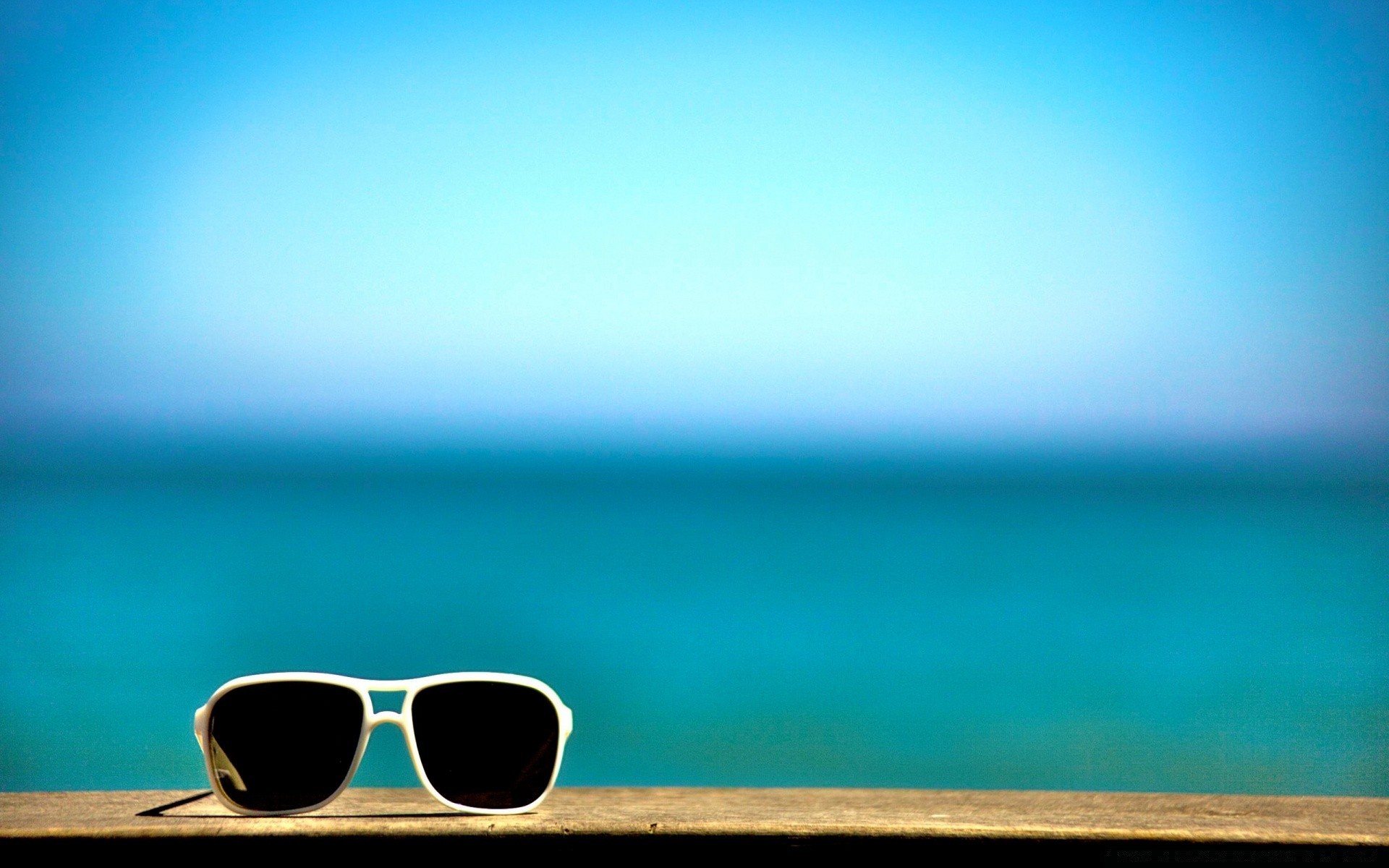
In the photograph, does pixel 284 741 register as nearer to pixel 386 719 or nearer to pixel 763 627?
pixel 386 719

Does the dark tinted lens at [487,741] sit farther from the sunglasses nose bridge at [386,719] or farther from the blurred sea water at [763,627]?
the blurred sea water at [763,627]

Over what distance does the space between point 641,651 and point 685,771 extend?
67.3 inches

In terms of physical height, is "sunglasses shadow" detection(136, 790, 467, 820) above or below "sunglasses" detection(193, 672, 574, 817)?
below

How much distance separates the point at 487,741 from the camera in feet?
2.34

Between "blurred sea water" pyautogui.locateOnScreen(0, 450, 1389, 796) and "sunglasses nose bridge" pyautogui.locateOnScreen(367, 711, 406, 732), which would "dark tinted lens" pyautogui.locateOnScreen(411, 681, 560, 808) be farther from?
"blurred sea water" pyautogui.locateOnScreen(0, 450, 1389, 796)

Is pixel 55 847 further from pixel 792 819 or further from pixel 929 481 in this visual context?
pixel 929 481

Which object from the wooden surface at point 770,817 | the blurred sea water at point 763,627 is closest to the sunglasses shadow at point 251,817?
the wooden surface at point 770,817

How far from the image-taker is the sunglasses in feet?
2.17

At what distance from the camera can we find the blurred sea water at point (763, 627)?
294 centimetres

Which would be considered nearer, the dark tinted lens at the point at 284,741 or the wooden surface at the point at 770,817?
the wooden surface at the point at 770,817

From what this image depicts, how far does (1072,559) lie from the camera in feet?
20.8

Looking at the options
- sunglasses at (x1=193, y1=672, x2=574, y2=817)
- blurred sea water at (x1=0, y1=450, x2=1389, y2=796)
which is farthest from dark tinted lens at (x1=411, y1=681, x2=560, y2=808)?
blurred sea water at (x1=0, y1=450, x2=1389, y2=796)

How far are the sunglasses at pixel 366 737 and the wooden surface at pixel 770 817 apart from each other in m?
0.02

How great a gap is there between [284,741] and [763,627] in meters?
4.16
